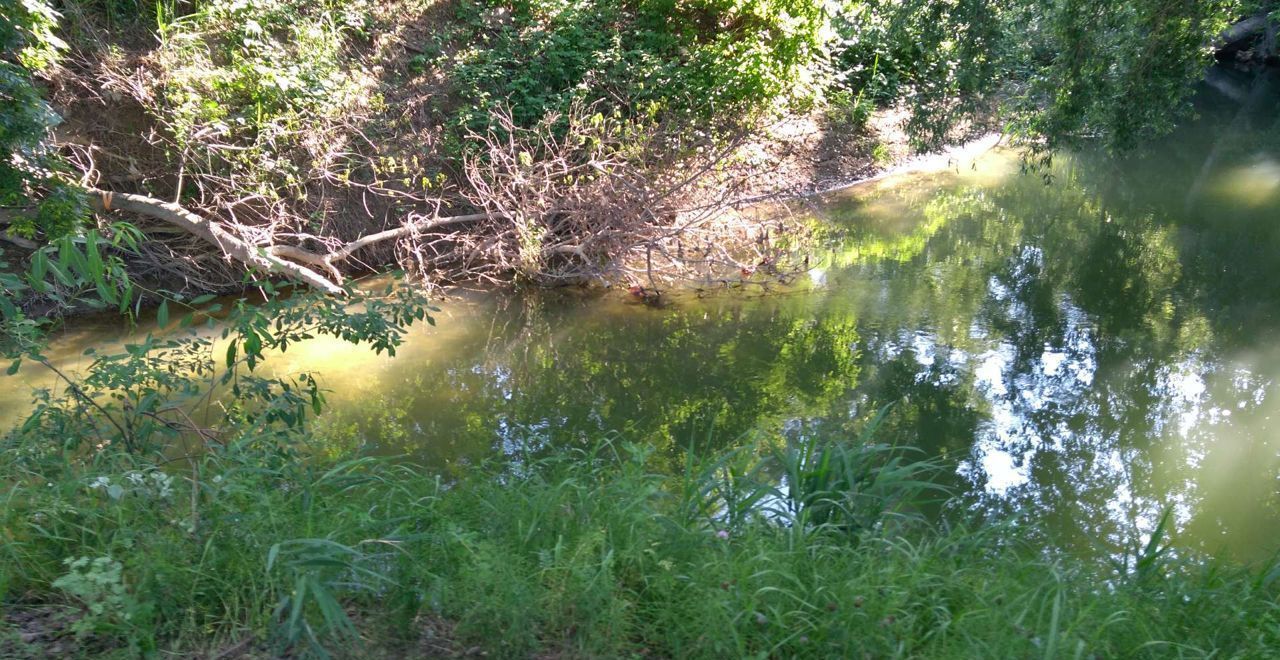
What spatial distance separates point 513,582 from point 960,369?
5.75m

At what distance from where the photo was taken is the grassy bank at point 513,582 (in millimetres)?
3111

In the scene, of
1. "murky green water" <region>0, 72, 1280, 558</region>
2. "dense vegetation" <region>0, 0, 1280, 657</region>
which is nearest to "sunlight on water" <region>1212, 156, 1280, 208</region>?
"murky green water" <region>0, 72, 1280, 558</region>

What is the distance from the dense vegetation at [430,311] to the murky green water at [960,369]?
1.14 feet

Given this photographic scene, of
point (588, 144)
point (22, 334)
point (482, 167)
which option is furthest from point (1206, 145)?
point (22, 334)

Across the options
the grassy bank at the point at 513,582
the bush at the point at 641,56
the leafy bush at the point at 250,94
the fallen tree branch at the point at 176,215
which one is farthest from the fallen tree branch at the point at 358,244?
the grassy bank at the point at 513,582

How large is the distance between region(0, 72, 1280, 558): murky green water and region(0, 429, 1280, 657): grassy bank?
212 cm

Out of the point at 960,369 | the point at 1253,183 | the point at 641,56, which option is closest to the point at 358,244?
the point at 641,56

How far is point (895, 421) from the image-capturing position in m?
7.21

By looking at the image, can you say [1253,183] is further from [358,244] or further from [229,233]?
[229,233]

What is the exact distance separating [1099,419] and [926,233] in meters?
5.47

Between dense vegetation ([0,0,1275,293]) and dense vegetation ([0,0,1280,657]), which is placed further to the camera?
dense vegetation ([0,0,1275,293])

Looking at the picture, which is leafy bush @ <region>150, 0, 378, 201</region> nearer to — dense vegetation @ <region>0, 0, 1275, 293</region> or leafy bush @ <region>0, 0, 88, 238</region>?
dense vegetation @ <region>0, 0, 1275, 293</region>

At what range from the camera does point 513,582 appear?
3229mm

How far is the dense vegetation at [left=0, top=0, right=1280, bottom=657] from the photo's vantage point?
10.6 ft
